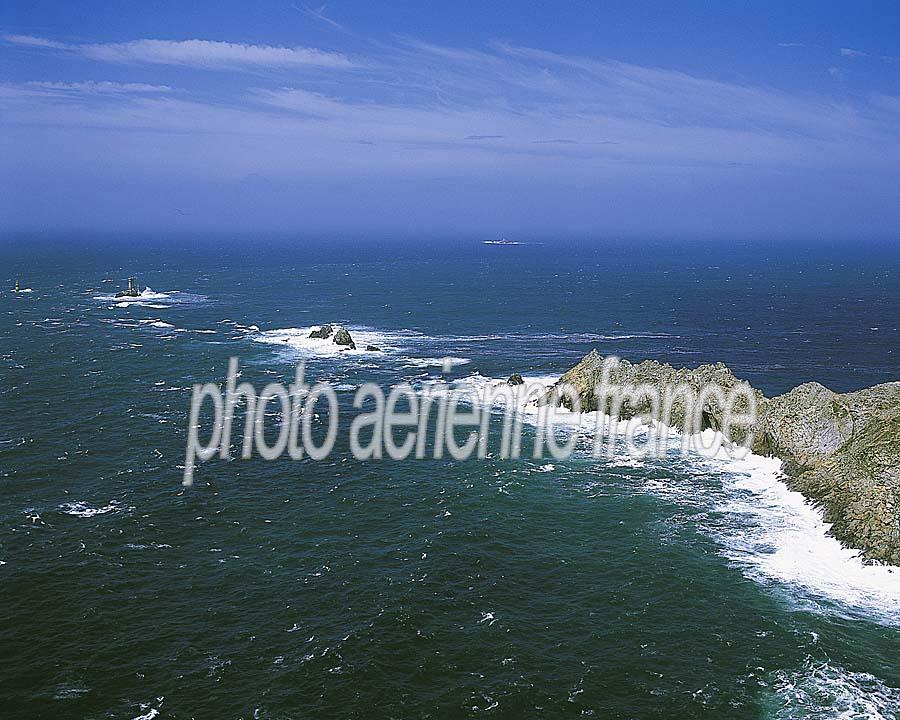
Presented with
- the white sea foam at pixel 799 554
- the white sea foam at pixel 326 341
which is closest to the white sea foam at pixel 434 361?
the white sea foam at pixel 326 341

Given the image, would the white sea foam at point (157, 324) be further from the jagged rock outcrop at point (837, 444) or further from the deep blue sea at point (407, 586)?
the jagged rock outcrop at point (837, 444)

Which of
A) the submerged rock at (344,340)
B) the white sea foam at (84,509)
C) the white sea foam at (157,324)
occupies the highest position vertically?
the submerged rock at (344,340)

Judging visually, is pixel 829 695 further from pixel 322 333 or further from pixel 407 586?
pixel 322 333

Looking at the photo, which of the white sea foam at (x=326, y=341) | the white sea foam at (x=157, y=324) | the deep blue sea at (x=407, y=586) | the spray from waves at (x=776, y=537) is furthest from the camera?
the white sea foam at (x=157, y=324)

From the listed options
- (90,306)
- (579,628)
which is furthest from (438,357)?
(90,306)

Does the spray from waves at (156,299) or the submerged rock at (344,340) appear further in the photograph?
the spray from waves at (156,299)

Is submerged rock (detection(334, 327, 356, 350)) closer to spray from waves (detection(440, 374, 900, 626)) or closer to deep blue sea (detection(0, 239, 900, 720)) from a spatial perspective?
deep blue sea (detection(0, 239, 900, 720))

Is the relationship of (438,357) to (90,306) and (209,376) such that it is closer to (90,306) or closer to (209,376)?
(209,376)
